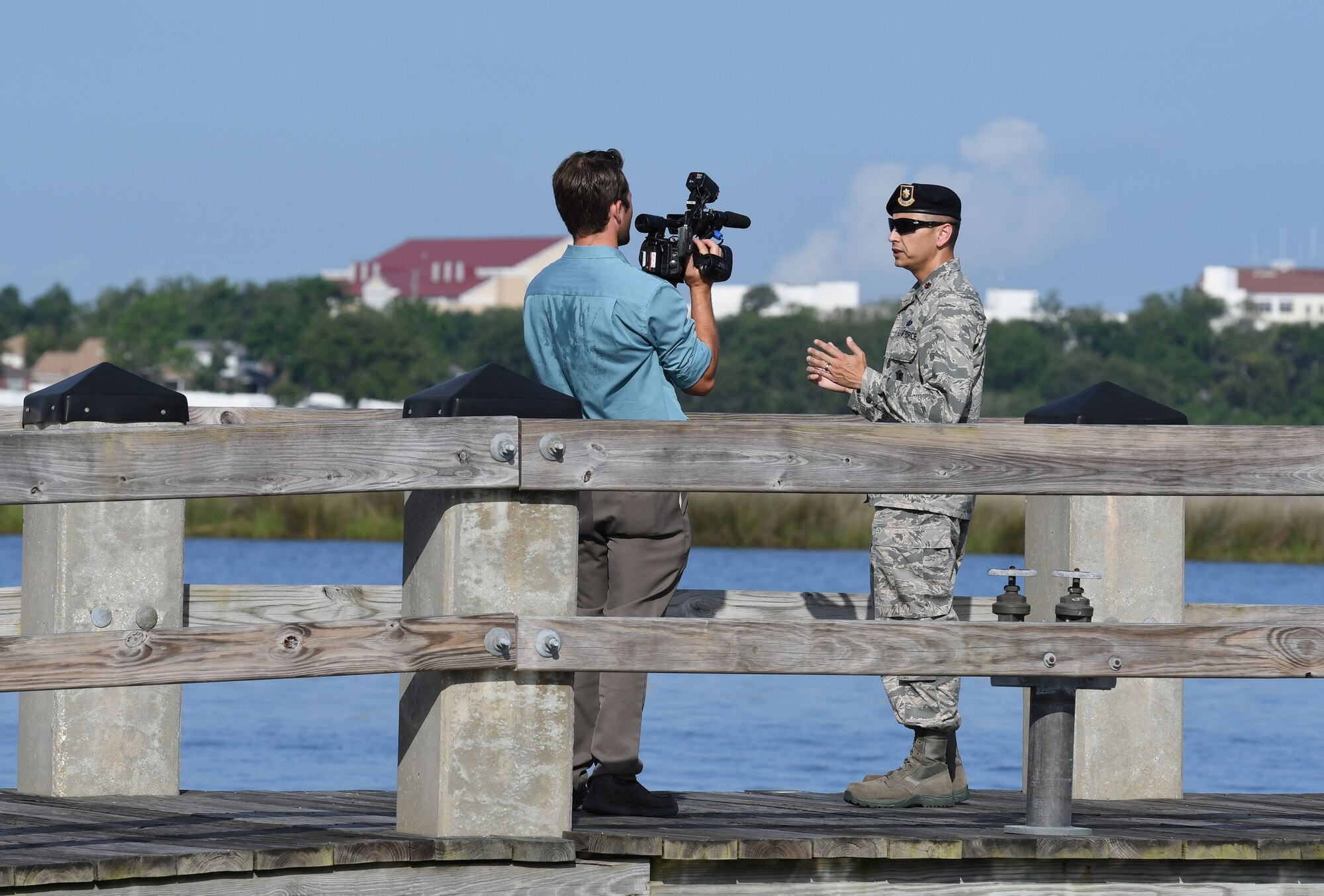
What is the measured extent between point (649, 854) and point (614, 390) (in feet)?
4.09

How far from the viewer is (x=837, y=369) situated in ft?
19.3

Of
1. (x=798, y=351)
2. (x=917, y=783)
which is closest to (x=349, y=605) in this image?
Answer: (x=917, y=783)

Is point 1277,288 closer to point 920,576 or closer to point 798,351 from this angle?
point 798,351

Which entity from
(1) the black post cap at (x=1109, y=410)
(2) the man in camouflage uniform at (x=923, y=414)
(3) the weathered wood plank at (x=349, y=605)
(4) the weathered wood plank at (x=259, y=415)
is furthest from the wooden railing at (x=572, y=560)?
(4) the weathered wood plank at (x=259, y=415)

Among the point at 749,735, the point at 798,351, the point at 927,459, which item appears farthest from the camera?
the point at 798,351

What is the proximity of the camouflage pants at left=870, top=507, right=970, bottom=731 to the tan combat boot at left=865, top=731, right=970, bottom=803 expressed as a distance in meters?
0.07

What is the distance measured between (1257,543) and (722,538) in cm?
754

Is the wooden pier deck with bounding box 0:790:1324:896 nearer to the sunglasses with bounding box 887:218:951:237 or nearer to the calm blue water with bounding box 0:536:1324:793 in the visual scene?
the sunglasses with bounding box 887:218:951:237

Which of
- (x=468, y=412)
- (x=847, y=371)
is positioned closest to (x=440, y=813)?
(x=468, y=412)

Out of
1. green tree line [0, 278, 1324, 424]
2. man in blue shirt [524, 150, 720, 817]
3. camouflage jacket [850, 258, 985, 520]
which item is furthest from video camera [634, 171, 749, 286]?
green tree line [0, 278, 1324, 424]

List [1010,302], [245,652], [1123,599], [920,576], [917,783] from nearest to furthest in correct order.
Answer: [245,652] < [920,576] < [917,783] < [1123,599] < [1010,302]

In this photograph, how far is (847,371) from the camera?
589 centimetres

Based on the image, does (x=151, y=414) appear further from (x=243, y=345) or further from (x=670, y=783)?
(x=243, y=345)

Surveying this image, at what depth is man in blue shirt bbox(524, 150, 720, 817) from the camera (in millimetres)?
5457
